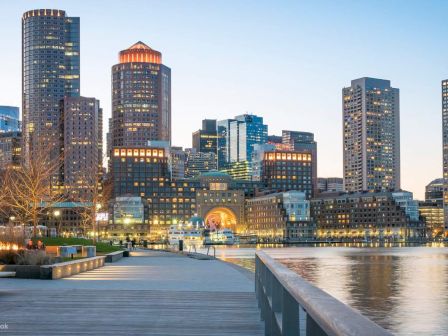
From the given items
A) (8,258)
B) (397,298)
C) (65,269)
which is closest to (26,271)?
(65,269)

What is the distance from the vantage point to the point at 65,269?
2742 cm

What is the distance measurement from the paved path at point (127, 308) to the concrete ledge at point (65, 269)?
854 millimetres

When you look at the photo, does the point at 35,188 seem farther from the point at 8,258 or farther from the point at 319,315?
the point at 319,315

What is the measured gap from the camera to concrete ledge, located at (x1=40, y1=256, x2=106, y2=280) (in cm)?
2559

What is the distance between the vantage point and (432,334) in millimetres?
25438

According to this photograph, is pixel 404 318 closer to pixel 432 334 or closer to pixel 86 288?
pixel 432 334

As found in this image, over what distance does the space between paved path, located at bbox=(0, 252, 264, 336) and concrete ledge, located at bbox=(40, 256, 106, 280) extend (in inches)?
33.6

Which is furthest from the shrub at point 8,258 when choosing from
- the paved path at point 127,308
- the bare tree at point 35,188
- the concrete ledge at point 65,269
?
the bare tree at point 35,188

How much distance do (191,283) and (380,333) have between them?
21080 millimetres

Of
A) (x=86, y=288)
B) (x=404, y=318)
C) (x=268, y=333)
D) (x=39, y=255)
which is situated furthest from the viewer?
(x=404, y=318)

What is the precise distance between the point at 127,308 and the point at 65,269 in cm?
1205

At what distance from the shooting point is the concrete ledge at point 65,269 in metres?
25.6

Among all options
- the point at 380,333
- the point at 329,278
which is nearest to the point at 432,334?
the point at 380,333

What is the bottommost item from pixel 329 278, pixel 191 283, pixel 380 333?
pixel 329 278
